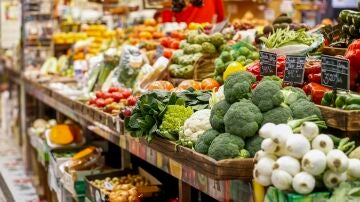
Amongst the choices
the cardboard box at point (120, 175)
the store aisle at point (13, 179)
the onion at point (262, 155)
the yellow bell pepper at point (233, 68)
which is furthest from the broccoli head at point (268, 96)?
the store aisle at point (13, 179)

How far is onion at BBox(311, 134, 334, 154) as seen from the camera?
2.28 meters

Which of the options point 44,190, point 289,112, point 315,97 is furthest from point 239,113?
point 44,190

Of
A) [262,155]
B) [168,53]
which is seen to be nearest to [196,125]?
[262,155]

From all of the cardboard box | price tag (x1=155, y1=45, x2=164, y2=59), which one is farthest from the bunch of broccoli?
price tag (x1=155, y1=45, x2=164, y2=59)

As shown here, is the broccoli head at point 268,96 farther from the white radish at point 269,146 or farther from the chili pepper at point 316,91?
the white radish at point 269,146

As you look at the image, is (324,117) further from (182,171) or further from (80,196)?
(80,196)

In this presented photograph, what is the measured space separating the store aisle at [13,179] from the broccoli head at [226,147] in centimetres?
457

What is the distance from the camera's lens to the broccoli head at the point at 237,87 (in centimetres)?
280

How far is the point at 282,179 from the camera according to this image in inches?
89.0

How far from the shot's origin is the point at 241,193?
2668 millimetres

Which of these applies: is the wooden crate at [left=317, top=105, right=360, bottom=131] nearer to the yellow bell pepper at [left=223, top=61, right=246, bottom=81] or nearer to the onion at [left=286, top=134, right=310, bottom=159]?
the onion at [left=286, top=134, right=310, bottom=159]

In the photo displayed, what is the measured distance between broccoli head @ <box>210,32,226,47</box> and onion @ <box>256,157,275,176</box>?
2776mm

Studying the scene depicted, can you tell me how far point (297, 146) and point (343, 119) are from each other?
0.32 m

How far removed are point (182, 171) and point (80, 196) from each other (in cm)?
195
